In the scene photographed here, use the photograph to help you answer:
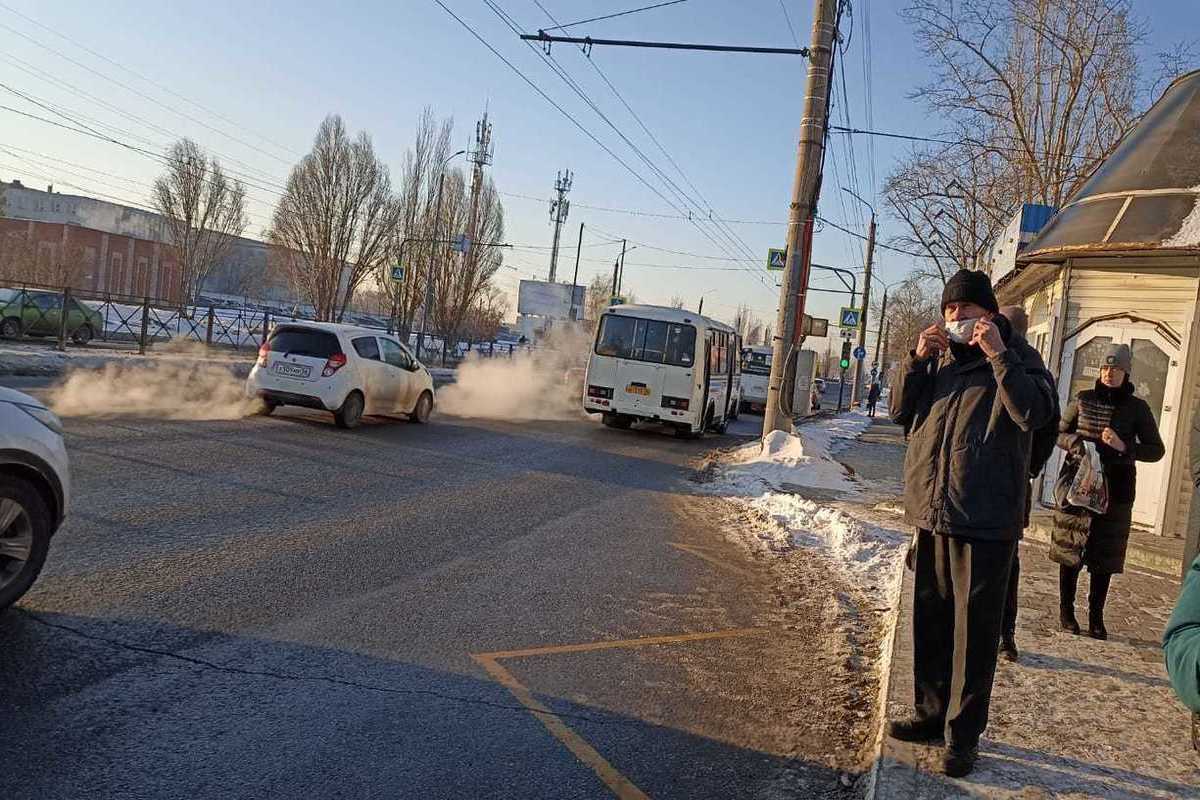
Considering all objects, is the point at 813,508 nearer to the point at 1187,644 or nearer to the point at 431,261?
the point at 1187,644

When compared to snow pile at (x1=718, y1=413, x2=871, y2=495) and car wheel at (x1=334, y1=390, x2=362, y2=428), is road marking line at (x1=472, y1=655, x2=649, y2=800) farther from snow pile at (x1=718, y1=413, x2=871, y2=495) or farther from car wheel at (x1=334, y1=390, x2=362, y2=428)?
car wheel at (x1=334, y1=390, x2=362, y2=428)

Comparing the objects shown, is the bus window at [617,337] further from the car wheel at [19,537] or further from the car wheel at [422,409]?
the car wheel at [19,537]

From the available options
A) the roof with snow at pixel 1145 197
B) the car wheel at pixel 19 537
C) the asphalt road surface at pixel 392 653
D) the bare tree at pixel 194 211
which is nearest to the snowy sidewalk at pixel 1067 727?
the asphalt road surface at pixel 392 653

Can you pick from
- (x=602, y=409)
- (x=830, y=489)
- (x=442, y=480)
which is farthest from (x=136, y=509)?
(x=602, y=409)

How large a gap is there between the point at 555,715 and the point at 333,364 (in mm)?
10819

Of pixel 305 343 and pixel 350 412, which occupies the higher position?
pixel 305 343

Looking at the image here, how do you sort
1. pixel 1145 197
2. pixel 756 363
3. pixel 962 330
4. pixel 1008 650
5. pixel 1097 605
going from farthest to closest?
pixel 756 363 < pixel 1145 197 < pixel 1097 605 < pixel 1008 650 < pixel 962 330

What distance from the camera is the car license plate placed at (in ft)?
46.5

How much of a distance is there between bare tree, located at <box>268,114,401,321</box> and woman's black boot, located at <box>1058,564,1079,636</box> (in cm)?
3482

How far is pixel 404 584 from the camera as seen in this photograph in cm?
616

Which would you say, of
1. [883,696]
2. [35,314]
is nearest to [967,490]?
[883,696]

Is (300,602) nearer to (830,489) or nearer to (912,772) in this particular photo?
(912,772)

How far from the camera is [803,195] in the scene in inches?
591

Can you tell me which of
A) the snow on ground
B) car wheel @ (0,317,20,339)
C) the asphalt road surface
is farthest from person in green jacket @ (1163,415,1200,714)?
car wheel @ (0,317,20,339)
